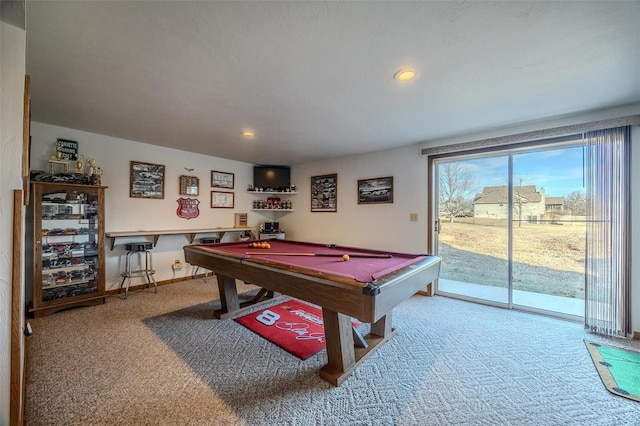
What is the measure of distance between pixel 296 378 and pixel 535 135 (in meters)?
3.69

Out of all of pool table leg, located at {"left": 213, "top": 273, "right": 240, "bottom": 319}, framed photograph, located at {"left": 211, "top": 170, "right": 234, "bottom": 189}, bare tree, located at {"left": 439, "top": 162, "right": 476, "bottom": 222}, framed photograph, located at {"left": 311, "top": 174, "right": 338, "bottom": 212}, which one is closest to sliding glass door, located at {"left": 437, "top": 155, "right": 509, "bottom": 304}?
bare tree, located at {"left": 439, "top": 162, "right": 476, "bottom": 222}

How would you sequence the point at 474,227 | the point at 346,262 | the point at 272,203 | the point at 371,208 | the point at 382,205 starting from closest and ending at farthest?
the point at 346,262 → the point at 474,227 → the point at 382,205 → the point at 371,208 → the point at 272,203

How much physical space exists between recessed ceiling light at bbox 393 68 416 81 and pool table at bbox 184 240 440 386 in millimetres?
1521

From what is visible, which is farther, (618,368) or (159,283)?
(159,283)

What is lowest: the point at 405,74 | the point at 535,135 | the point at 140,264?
the point at 140,264

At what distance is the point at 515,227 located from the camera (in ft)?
10.8

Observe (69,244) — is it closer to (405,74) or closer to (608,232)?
(405,74)

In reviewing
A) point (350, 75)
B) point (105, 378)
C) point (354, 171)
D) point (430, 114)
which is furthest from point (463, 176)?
point (105, 378)

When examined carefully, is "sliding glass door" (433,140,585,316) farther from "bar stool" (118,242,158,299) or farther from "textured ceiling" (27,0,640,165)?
"bar stool" (118,242,158,299)

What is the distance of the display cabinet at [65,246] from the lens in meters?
2.85

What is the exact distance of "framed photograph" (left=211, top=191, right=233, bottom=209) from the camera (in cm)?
485

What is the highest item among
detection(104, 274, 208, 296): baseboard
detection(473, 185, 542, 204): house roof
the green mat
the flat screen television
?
the flat screen television

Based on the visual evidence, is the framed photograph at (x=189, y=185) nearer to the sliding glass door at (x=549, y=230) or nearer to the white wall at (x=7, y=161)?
the white wall at (x=7, y=161)

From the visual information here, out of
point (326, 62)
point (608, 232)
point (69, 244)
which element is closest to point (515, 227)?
point (608, 232)
